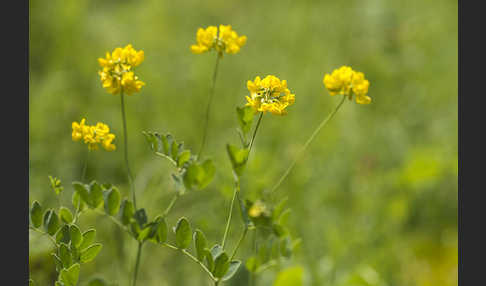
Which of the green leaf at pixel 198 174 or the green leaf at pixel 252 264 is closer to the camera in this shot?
the green leaf at pixel 198 174

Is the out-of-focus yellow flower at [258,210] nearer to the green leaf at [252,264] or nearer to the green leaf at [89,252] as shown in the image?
the green leaf at [252,264]

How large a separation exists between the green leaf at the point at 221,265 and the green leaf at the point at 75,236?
220 mm

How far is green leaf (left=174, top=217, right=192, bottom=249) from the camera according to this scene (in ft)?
2.79

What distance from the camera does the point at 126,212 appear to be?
0.84m

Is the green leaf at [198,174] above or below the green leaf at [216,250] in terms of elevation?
above

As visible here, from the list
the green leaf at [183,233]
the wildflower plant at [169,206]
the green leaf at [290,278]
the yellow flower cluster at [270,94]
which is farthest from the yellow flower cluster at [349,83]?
the green leaf at [290,278]

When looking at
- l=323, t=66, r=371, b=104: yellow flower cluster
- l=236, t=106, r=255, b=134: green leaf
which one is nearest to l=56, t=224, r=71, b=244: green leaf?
l=236, t=106, r=255, b=134: green leaf

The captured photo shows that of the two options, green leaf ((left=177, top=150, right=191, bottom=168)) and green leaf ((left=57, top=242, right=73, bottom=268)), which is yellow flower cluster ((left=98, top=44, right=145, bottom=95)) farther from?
green leaf ((left=57, top=242, right=73, bottom=268))

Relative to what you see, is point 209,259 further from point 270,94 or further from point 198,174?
point 270,94

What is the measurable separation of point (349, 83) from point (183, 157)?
32 cm

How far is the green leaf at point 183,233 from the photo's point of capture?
0.85 m

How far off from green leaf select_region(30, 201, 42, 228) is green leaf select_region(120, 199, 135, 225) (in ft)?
0.45

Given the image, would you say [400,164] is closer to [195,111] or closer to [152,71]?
[195,111]

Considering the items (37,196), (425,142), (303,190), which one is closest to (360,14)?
(425,142)
